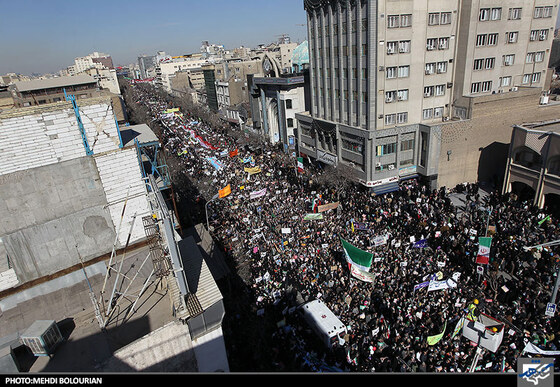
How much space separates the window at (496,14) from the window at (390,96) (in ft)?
33.3

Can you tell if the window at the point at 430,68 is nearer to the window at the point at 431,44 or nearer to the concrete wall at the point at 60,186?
the window at the point at 431,44

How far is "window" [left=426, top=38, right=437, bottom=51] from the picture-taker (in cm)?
2812

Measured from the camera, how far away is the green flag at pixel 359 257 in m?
16.7

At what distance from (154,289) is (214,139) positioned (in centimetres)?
4233

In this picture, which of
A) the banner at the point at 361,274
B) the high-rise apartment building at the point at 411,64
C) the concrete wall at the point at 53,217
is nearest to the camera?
the concrete wall at the point at 53,217

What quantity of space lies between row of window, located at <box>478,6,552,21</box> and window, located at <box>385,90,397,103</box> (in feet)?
29.3

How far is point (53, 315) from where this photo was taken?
13109 millimetres

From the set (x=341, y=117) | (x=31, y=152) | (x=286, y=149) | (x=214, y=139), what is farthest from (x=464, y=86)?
(x=214, y=139)

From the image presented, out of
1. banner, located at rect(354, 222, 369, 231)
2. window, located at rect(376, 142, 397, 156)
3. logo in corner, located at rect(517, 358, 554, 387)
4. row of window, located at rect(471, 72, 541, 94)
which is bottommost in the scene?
banner, located at rect(354, 222, 369, 231)

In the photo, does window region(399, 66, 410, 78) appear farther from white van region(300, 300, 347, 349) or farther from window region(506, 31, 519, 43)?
white van region(300, 300, 347, 349)

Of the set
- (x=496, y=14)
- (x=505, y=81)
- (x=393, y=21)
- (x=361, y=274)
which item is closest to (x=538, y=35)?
(x=505, y=81)

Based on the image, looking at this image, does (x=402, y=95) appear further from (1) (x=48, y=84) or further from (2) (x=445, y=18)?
(1) (x=48, y=84)

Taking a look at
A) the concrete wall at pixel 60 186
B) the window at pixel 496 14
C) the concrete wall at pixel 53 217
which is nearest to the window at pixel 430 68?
the window at pixel 496 14

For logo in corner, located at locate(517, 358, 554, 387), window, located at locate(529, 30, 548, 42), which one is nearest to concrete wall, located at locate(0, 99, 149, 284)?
logo in corner, located at locate(517, 358, 554, 387)
